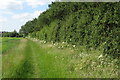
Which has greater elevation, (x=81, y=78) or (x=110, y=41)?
(x=110, y=41)

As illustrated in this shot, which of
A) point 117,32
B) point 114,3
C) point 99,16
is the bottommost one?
point 117,32

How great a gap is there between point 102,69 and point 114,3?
4.06 m

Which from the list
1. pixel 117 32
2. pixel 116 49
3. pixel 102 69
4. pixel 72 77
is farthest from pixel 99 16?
pixel 72 77

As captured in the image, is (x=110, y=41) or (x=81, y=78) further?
(x=110, y=41)

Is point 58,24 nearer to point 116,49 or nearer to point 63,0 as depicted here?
point 63,0

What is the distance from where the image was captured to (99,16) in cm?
1019

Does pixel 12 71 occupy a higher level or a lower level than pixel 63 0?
lower

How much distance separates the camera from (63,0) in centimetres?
2452

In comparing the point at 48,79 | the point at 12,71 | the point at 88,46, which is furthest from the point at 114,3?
the point at 12,71

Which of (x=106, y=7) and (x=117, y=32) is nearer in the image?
(x=117, y=32)

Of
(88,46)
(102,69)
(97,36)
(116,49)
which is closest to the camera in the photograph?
(102,69)

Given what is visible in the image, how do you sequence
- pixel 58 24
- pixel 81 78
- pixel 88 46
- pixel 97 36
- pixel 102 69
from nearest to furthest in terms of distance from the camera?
1. pixel 81 78
2. pixel 102 69
3. pixel 97 36
4. pixel 88 46
5. pixel 58 24

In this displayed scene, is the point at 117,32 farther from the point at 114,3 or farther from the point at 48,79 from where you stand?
the point at 48,79

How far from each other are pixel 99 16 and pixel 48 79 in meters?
4.89
